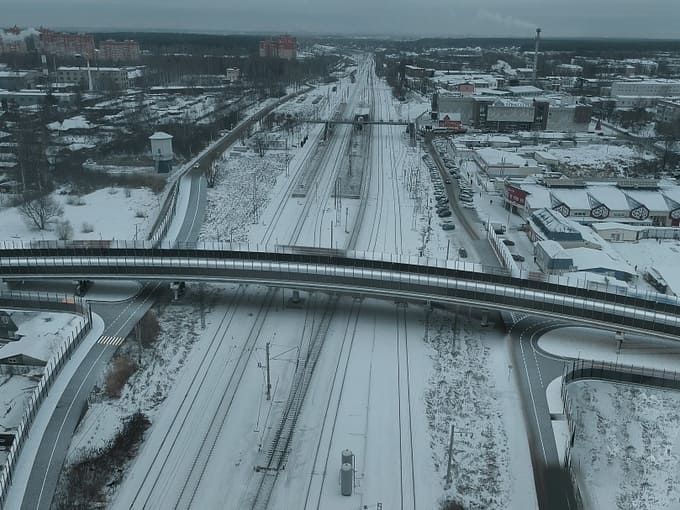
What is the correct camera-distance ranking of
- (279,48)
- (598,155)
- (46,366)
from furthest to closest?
(279,48) < (598,155) < (46,366)

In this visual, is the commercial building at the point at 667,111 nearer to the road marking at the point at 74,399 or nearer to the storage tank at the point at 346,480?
the road marking at the point at 74,399

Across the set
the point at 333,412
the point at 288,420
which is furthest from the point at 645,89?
the point at 288,420

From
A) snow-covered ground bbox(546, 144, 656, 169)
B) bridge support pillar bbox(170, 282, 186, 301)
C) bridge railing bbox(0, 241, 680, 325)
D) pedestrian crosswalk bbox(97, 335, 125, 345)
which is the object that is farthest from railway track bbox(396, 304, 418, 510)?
snow-covered ground bbox(546, 144, 656, 169)

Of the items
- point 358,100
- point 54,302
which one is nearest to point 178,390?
point 54,302

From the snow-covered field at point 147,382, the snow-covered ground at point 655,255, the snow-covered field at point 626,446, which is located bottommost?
the snow-covered field at point 626,446

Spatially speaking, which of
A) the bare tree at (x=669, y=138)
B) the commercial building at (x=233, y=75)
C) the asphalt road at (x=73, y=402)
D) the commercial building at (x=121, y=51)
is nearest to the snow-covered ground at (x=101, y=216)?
the asphalt road at (x=73, y=402)

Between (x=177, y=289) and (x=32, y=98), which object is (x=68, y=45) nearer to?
(x=32, y=98)

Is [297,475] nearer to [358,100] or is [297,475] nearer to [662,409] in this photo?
[662,409]

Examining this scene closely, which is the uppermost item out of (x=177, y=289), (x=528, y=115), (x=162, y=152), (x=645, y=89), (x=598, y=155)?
(x=645, y=89)
